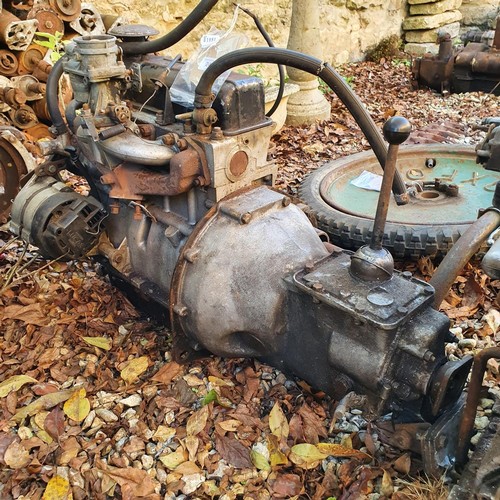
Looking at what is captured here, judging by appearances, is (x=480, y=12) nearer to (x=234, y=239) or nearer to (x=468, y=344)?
(x=468, y=344)

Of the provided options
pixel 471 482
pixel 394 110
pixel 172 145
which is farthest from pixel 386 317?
pixel 394 110

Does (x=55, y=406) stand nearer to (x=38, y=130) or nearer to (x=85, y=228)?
(x=85, y=228)

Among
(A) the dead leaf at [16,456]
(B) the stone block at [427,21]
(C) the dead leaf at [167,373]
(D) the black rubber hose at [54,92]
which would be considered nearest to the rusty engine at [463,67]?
(B) the stone block at [427,21]

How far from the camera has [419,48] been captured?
867cm

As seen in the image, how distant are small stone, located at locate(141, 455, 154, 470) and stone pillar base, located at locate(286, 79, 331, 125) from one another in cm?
396

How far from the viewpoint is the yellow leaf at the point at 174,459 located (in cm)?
196

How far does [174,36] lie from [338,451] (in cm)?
179

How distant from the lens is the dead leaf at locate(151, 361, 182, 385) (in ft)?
7.55

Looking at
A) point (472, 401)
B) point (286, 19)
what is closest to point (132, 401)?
point (472, 401)

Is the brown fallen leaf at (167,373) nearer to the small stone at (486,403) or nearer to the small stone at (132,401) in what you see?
the small stone at (132,401)

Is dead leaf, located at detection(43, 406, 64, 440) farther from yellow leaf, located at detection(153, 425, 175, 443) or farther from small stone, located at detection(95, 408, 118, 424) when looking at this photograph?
yellow leaf, located at detection(153, 425, 175, 443)

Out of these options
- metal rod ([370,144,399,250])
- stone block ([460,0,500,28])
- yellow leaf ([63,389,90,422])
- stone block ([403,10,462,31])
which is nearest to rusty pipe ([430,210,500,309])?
metal rod ([370,144,399,250])

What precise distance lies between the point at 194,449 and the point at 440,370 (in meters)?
0.93

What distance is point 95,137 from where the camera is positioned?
213 cm
